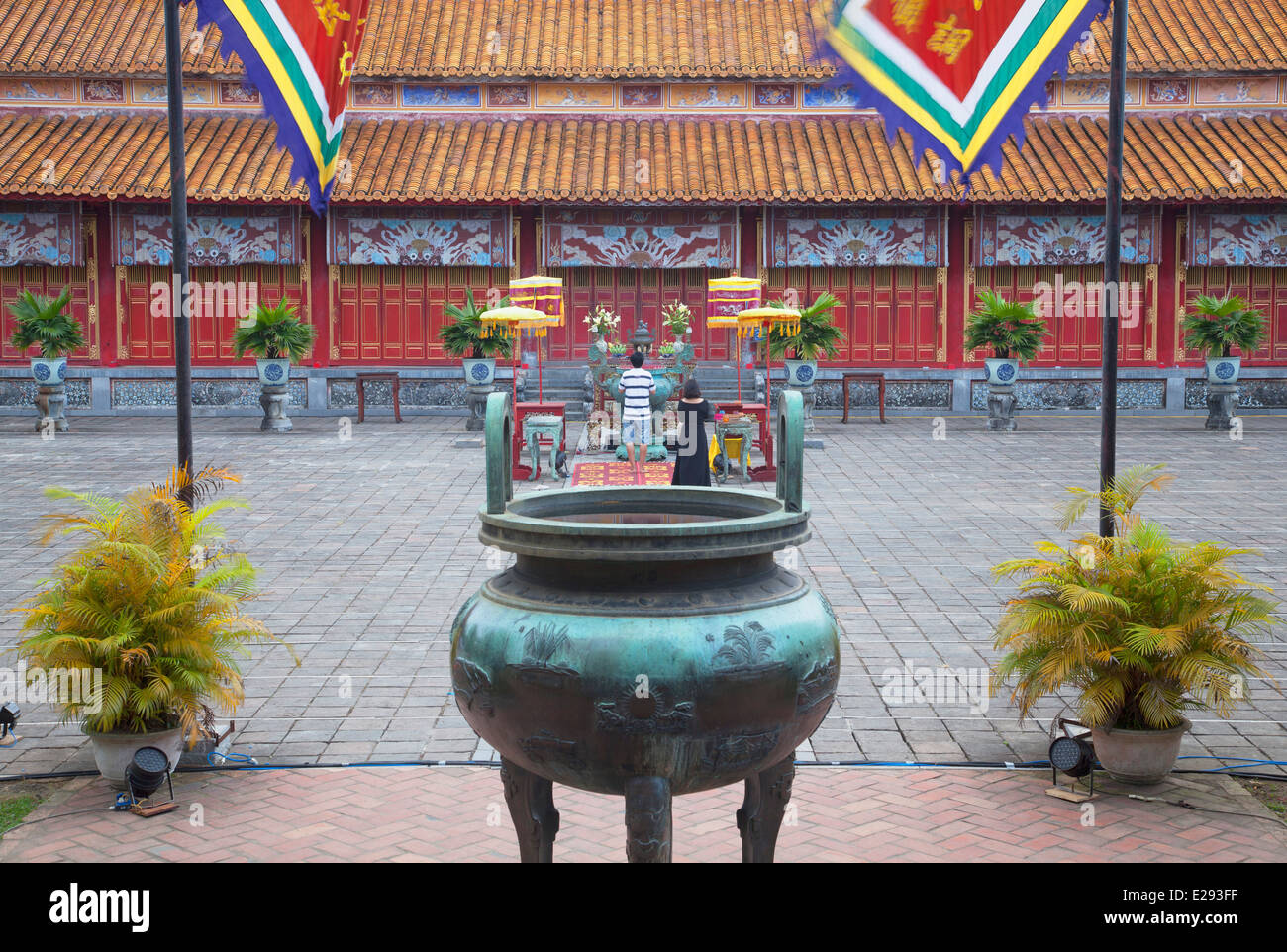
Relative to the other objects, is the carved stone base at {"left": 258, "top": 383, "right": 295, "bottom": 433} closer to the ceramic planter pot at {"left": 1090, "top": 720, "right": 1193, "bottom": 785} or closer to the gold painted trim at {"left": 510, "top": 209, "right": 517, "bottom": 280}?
the gold painted trim at {"left": 510, "top": 209, "right": 517, "bottom": 280}

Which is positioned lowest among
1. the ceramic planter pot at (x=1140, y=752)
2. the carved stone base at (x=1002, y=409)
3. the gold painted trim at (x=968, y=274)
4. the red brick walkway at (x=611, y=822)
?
the red brick walkway at (x=611, y=822)

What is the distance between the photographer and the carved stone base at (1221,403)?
2059 centimetres

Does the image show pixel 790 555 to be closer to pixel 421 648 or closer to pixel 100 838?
pixel 421 648

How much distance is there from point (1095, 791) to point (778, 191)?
56.7 ft

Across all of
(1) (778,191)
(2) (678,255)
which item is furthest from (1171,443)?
(2) (678,255)

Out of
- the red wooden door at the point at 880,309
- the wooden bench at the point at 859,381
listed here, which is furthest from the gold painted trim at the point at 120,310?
the wooden bench at the point at 859,381

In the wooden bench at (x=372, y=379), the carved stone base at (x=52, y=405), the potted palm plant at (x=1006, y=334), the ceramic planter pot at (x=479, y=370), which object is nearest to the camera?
the ceramic planter pot at (x=479, y=370)

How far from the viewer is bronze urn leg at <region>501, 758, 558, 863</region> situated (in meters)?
4.38

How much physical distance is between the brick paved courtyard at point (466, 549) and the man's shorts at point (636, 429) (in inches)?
Answer: 71.8

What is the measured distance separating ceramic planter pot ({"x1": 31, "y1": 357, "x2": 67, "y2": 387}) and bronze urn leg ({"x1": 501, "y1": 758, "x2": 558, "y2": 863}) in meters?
18.1

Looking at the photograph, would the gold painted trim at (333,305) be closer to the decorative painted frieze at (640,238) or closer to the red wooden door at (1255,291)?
the decorative painted frieze at (640,238)

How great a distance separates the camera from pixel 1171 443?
18828mm

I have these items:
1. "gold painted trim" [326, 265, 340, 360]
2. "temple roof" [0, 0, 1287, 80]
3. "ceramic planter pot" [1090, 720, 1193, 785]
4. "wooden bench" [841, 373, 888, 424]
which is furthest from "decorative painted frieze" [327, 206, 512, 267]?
"ceramic planter pot" [1090, 720, 1193, 785]

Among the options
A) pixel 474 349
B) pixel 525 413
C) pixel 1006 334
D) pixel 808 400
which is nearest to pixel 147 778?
pixel 525 413
